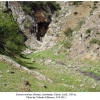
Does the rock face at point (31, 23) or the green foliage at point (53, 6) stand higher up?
the green foliage at point (53, 6)

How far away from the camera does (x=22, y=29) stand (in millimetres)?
91188

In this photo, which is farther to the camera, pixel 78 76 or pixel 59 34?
pixel 59 34

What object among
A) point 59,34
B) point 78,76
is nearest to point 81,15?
point 59,34

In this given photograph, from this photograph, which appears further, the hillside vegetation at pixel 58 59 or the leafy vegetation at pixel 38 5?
the leafy vegetation at pixel 38 5

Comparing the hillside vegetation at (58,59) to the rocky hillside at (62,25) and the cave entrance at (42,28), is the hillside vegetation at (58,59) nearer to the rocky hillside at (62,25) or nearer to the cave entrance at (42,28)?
the rocky hillside at (62,25)

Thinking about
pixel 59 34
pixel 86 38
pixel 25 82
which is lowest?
pixel 25 82

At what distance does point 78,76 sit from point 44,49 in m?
41.3

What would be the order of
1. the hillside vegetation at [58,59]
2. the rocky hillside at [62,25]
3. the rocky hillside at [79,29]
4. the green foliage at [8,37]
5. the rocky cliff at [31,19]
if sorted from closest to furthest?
the hillside vegetation at [58,59] < the green foliage at [8,37] < the rocky hillside at [79,29] < the rocky hillside at [62,25] < the rocky cliff at [31,19]

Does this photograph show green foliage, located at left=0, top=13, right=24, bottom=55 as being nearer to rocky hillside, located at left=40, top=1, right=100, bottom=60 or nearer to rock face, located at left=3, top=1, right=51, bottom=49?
rocky hillside, located at left=40, top=1, right=100, bottom=60

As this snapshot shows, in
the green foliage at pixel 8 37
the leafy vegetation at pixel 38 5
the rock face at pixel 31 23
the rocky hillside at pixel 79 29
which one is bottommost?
the green foliage at pixel 8 37

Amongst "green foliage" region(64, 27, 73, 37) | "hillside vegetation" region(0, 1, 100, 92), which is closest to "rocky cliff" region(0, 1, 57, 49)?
"hillside vegetation" region(0, 1, 100, 92)

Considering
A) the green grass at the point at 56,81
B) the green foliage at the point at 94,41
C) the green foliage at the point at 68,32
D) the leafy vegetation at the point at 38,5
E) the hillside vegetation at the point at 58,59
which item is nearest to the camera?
the green grass at the point at 56,81

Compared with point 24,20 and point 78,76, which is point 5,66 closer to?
point 78,76

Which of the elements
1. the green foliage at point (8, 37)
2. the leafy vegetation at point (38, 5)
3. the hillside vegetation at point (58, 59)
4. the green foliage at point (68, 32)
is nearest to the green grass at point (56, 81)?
the hillside vegetation at point (58, 59)
